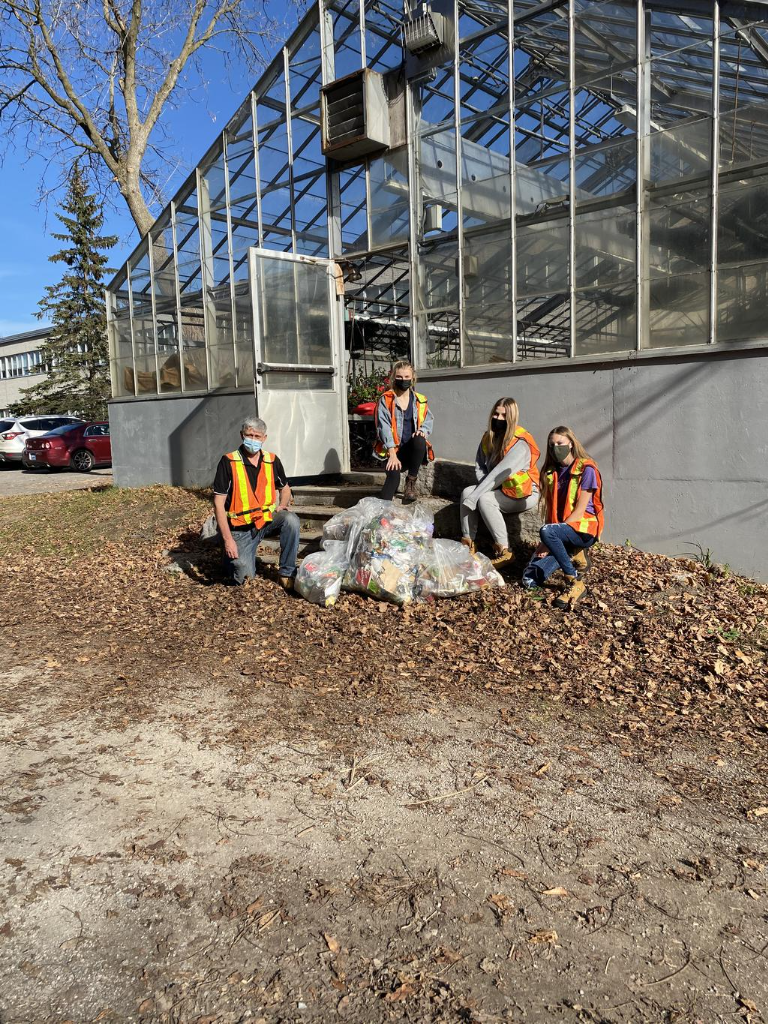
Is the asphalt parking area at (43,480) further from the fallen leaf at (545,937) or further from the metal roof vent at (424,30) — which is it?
the fallen leaf at (545,937)

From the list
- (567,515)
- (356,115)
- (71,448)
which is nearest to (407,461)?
(567,515)

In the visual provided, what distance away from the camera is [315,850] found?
2.93 meters

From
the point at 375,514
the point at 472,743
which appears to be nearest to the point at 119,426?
the point at 375,514

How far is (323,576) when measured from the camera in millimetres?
6160

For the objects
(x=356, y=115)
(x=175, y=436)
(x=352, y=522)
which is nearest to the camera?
(x=352, y=522)

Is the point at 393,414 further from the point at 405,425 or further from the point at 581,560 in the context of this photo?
the point at 581,560

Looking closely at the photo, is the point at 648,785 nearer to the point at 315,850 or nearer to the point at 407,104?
the point at 315,850

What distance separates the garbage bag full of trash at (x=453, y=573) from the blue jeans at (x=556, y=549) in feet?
0.98

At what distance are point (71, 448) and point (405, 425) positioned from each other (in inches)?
659

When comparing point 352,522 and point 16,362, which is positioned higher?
point 16,362

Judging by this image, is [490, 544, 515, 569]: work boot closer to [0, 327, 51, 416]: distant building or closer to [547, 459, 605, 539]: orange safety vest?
[547, 459, 605, 539]: orange safety vest

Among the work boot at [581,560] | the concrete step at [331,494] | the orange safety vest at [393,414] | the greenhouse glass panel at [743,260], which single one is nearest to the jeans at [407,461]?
the orange safety vest at [393,414]

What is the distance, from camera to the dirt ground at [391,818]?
7.35 feet

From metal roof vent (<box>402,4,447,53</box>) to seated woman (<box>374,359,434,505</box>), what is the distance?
4117 millimetres
